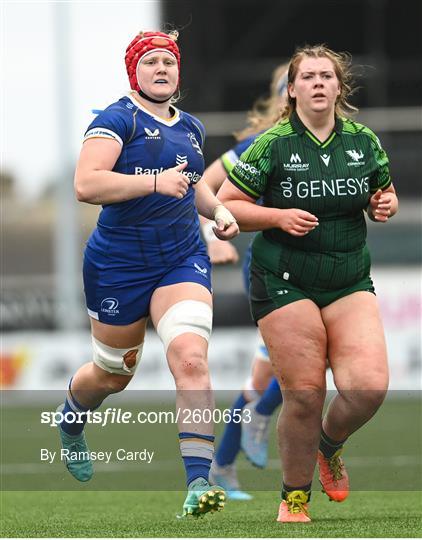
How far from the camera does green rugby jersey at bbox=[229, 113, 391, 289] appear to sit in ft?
23.9

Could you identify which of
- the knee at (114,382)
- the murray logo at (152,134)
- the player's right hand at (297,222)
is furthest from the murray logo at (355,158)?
the knee at (114,382)

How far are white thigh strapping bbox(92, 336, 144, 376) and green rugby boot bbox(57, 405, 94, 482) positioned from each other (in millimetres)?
509

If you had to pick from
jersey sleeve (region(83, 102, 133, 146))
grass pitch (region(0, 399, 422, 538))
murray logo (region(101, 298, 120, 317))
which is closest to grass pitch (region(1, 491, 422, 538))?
grass pitch (region(0, 399, 422, 538))

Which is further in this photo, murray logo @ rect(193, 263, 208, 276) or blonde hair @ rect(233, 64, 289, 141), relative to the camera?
blonde hair @ rect(233, 64, 289, 141)

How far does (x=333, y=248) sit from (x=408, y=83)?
1770 centimetres

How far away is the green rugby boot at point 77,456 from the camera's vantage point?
791 cm

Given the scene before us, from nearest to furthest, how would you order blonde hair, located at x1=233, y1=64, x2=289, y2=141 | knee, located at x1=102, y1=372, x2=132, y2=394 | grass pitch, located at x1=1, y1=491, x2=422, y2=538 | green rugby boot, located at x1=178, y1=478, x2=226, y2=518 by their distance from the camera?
green rugby boot, located at x1=178, y1=478, x2=226, y2=518 → grass pitch, located at x1=1, y1=491, x2=422, y2=538 → knee, located at x1=102, y1=372, x2=132, y2=394 → blonde hair, located at x1=233, y1=64, x2=289, y2=141

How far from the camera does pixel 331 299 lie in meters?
7.41

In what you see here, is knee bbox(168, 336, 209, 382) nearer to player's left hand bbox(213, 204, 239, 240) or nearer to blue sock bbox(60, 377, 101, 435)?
player's left hand bbox(213, 204, 239, 240)

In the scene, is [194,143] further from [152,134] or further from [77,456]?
[77,456]

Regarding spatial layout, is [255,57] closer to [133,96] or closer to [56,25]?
[56,25]

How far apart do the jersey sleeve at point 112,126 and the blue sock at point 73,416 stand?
144 cm

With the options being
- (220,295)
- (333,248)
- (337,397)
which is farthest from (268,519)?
(220,295)

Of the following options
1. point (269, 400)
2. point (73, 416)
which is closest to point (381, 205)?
point (73, 416)
